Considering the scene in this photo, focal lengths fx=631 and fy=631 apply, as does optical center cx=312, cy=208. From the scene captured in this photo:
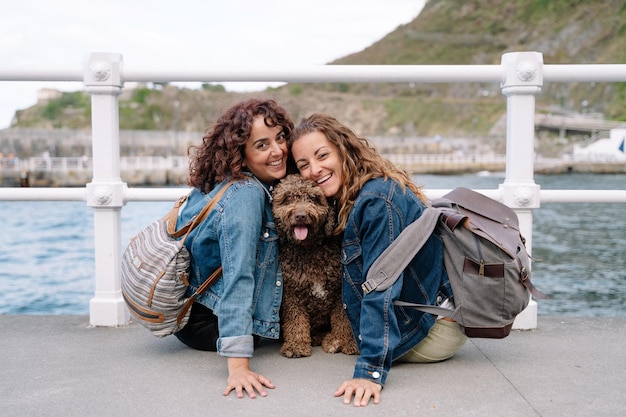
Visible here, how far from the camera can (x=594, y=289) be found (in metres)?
8.09

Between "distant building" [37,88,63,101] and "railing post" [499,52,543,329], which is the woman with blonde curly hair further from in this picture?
"distant building" [37,88,63,101]

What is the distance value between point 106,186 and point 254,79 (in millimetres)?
1057

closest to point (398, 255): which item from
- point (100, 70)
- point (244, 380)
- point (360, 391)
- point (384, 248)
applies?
point (384, 248)

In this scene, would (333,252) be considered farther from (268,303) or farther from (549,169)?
(549,169)

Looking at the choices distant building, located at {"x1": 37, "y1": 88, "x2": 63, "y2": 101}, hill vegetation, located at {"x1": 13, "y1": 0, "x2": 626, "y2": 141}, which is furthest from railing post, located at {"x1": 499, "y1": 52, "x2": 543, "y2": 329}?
distant building, located at {"x1": 37, "y1": 88, "x2": 63, "y2": 101}

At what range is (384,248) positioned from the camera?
112 inches

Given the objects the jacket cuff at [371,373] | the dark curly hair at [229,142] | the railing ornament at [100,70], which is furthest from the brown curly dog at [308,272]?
the railing ornament at [100,70]

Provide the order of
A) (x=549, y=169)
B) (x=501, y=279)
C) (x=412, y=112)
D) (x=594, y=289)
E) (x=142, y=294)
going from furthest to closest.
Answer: (x=412, y=112) < (x=549, y=169) < (x=594, y=289) < (x=142, y=294) < (x=501, y=279)

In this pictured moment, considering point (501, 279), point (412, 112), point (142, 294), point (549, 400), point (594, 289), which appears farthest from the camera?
point (412, 112)

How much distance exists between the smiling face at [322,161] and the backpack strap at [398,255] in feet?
1.50

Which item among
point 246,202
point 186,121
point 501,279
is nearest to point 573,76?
point 501,279

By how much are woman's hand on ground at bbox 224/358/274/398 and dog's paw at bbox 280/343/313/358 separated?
37 centimetres

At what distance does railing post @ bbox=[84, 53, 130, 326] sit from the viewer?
364 cm

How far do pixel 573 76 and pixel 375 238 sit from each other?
1.64m
